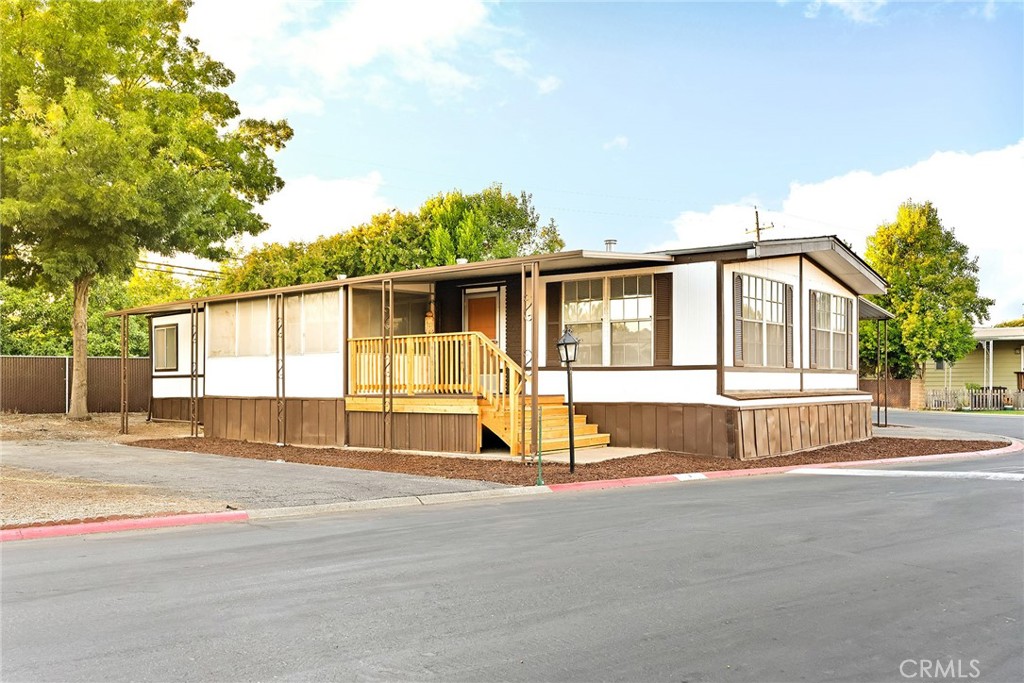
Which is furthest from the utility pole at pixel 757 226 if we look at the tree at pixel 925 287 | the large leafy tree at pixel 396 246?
the large leafy tree at pixel 396 246

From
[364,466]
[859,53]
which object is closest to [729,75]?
[859,53]

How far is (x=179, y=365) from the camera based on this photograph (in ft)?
86.7

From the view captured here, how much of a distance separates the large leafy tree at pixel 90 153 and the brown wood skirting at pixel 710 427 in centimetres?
1451

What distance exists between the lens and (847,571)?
6605 mm

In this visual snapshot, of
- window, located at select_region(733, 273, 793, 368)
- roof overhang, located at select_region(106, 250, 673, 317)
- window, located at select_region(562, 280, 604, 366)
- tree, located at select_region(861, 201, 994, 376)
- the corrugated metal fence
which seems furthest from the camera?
tree, located at select_region(861, 201, 994, 376)

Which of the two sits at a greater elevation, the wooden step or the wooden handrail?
the wooden handrail

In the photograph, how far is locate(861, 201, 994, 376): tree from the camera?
3712 centimetres

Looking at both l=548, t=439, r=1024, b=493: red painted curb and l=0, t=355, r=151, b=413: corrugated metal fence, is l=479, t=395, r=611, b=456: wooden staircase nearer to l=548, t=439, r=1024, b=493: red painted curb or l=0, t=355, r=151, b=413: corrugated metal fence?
l=548, t=439, r=1024, b=493: red painted curb

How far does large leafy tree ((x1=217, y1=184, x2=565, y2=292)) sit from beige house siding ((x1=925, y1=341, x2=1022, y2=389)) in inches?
894

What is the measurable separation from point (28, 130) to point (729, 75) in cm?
1889

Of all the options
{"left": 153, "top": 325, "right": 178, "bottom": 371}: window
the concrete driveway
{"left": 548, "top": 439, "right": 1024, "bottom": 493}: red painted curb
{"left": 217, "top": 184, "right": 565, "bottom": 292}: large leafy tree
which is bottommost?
{"left": 548, "top": 439, "right": 1024, "bottom": 493}: red painted curb

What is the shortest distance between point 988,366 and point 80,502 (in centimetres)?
4191

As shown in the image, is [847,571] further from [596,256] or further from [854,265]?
[854,265]

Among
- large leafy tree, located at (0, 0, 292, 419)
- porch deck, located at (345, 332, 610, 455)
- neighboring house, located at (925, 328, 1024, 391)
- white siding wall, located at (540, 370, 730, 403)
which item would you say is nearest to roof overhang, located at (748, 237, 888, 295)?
white siding wall, located at (540, 370, 730, 403)
